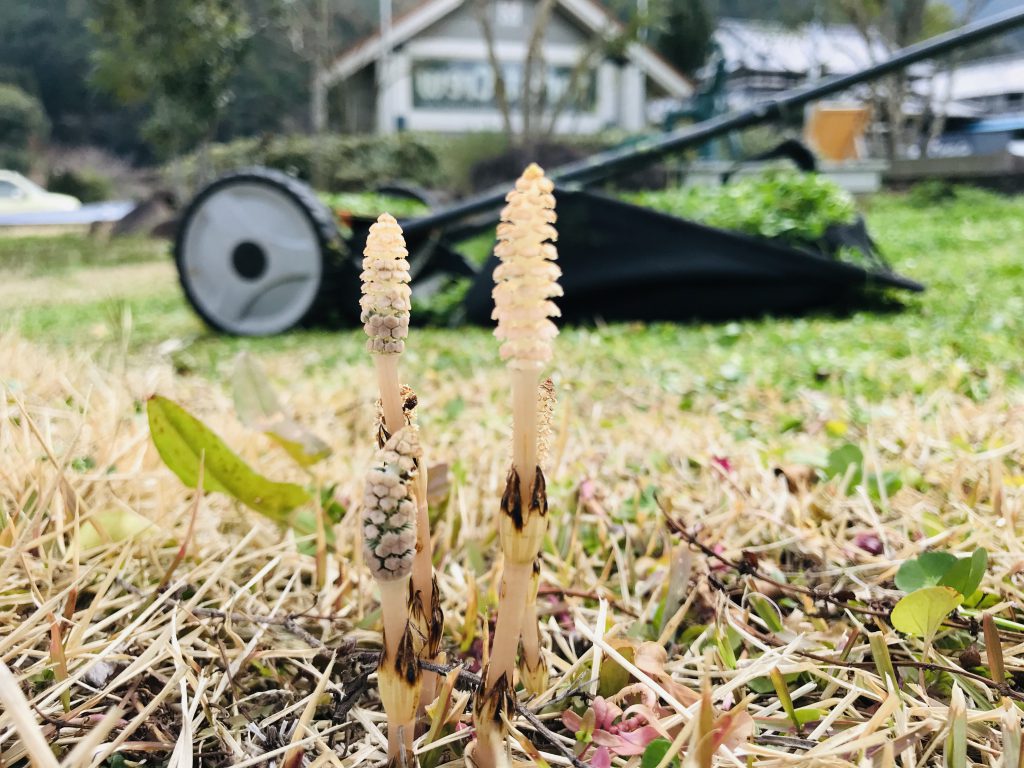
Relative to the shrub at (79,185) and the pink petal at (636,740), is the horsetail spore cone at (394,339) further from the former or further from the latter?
the shrub at (79,185)

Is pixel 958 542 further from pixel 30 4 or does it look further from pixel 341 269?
pixel 30 4

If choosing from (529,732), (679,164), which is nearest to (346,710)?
(529,732)

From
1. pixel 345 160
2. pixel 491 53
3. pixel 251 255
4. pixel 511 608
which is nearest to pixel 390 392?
pixel 511 608

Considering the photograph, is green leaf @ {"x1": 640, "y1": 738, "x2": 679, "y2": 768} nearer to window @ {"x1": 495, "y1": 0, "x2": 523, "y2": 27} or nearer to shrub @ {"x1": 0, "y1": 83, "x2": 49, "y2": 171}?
window @ {"x1": 495, "y1": 0, "x2": 523, "y2": 27}

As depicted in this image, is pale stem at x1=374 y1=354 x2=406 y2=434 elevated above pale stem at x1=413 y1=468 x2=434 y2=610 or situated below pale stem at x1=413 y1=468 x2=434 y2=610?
above

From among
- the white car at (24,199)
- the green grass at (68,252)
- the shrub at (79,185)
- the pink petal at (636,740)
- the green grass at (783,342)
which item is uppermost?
the shrub at (79,185)

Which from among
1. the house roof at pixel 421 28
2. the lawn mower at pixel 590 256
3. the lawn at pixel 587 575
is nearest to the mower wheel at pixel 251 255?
the lawn mower at pixel 590 256

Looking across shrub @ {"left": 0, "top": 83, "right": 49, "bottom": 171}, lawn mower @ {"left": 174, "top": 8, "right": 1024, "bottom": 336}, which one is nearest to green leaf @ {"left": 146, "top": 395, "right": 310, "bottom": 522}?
lawn mower @ {"left": 174, "top": 8, "right": 1024, "bottom": 336}
